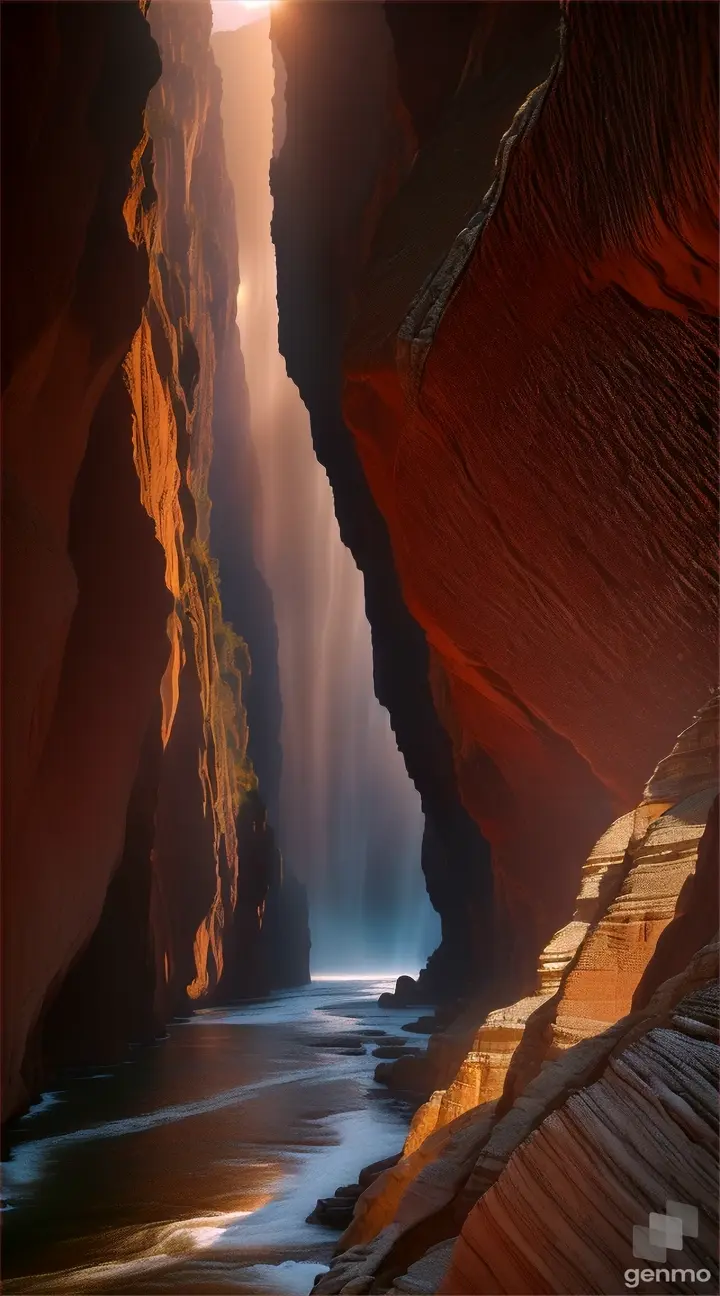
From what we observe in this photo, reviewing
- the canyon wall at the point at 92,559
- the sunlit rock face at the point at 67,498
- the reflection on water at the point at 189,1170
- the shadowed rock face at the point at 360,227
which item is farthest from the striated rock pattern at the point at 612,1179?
the shadowed rock face at the point at 360,227

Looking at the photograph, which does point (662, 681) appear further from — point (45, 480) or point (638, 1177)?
point (45, 480)

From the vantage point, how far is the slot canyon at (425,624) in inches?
167

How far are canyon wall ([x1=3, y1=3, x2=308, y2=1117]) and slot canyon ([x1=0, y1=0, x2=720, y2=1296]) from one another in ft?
0.29

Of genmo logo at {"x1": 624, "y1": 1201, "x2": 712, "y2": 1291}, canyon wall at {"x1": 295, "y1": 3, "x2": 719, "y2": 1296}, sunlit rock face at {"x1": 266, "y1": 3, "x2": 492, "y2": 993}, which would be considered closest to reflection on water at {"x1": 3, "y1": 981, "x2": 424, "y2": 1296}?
canyon wall at {"x1": 295, "y1": 3, "x2": 719, "y2": 1296}

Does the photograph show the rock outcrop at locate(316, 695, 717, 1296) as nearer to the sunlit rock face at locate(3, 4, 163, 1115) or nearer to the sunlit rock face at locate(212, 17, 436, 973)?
the sunlit rock face at locate(3, 4, 163, 1115)

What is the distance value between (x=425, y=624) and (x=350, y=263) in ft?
38.3

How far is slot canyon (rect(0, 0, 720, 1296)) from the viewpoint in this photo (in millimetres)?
4250

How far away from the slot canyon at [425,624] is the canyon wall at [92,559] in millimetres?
89

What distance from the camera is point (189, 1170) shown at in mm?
11625

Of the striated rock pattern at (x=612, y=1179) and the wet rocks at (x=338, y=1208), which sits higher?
the striated rock pattern at (x=612, y=1179)

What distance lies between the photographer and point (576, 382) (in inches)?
290

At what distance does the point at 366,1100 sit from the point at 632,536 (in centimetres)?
1229

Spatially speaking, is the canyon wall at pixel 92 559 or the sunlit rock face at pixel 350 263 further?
the sunlit rock face at pixel 350 263

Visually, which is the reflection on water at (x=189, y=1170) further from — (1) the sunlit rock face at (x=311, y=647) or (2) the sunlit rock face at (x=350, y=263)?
(1) the sunlit rock face at (x=311, y=647)
